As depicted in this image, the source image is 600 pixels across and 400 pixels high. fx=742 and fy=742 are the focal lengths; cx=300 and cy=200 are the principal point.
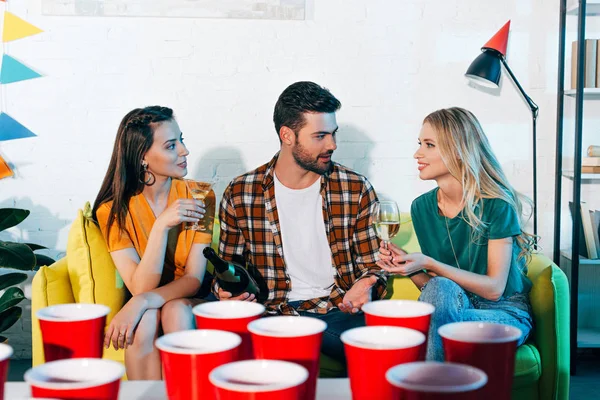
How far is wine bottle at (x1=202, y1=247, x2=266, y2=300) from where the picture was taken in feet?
8.48

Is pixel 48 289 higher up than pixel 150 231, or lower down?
lower down

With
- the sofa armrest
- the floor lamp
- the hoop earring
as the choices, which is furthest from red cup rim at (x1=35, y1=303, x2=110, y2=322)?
the floor lamp

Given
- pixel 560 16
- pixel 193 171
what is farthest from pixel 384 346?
pixel 560 16

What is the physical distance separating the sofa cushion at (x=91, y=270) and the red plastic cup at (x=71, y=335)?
149 cm

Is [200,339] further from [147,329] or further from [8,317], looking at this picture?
[8,317]

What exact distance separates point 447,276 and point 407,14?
170cm

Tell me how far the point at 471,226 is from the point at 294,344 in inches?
67.4

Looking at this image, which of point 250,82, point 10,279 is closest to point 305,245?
point 250,82

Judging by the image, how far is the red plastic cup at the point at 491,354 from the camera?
1.02 metres

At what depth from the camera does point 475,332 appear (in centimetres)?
107

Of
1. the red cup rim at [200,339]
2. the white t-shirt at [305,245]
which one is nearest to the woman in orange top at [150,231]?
the white t-shirt at [305,245]

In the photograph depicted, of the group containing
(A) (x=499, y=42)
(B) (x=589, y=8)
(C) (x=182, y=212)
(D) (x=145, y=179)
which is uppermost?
(B) (x=589, y=8)

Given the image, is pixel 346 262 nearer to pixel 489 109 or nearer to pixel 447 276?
pixel 447 276

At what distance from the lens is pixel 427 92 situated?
3762 millimetres
